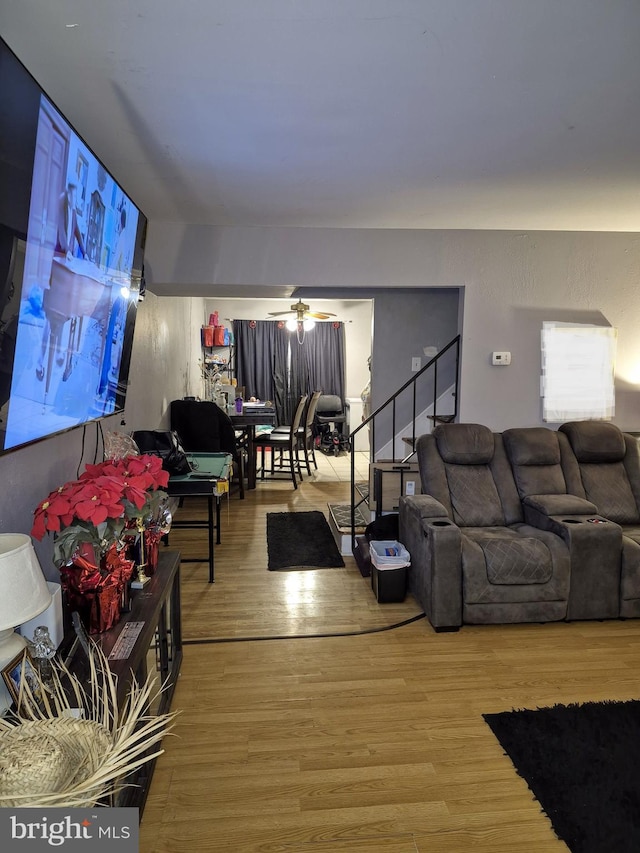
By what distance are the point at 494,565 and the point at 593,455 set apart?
128 centimetres

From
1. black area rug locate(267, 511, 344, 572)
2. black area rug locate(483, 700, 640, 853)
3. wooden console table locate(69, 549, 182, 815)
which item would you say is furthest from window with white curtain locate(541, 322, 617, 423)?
wooden console table locate(69, 549, 182, 815)

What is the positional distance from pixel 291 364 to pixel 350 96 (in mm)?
7094

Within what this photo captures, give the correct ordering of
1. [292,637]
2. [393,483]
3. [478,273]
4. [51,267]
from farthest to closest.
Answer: [393,483] < [478,273] < [292,637] < [51,267]

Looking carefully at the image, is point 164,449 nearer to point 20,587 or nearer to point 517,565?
point 517,565

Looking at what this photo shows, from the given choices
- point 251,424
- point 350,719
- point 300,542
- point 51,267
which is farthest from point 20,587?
point 251,424

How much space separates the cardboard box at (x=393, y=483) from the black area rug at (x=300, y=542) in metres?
0.49

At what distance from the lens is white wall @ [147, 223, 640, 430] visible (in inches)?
150

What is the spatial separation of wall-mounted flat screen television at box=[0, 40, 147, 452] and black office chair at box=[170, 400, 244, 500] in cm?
276

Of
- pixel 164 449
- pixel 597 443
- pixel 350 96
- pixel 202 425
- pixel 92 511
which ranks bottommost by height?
pixel 92 511

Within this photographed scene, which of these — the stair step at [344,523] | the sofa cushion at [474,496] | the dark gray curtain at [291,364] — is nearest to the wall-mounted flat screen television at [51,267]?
the sofa cushion at [474,496]

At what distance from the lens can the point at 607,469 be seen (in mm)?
3518

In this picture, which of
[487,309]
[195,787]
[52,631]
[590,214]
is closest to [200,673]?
[195,787]

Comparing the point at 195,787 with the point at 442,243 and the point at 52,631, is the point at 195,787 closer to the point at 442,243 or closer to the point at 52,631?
the point at 52,631

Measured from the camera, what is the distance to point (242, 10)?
4.82 ft
